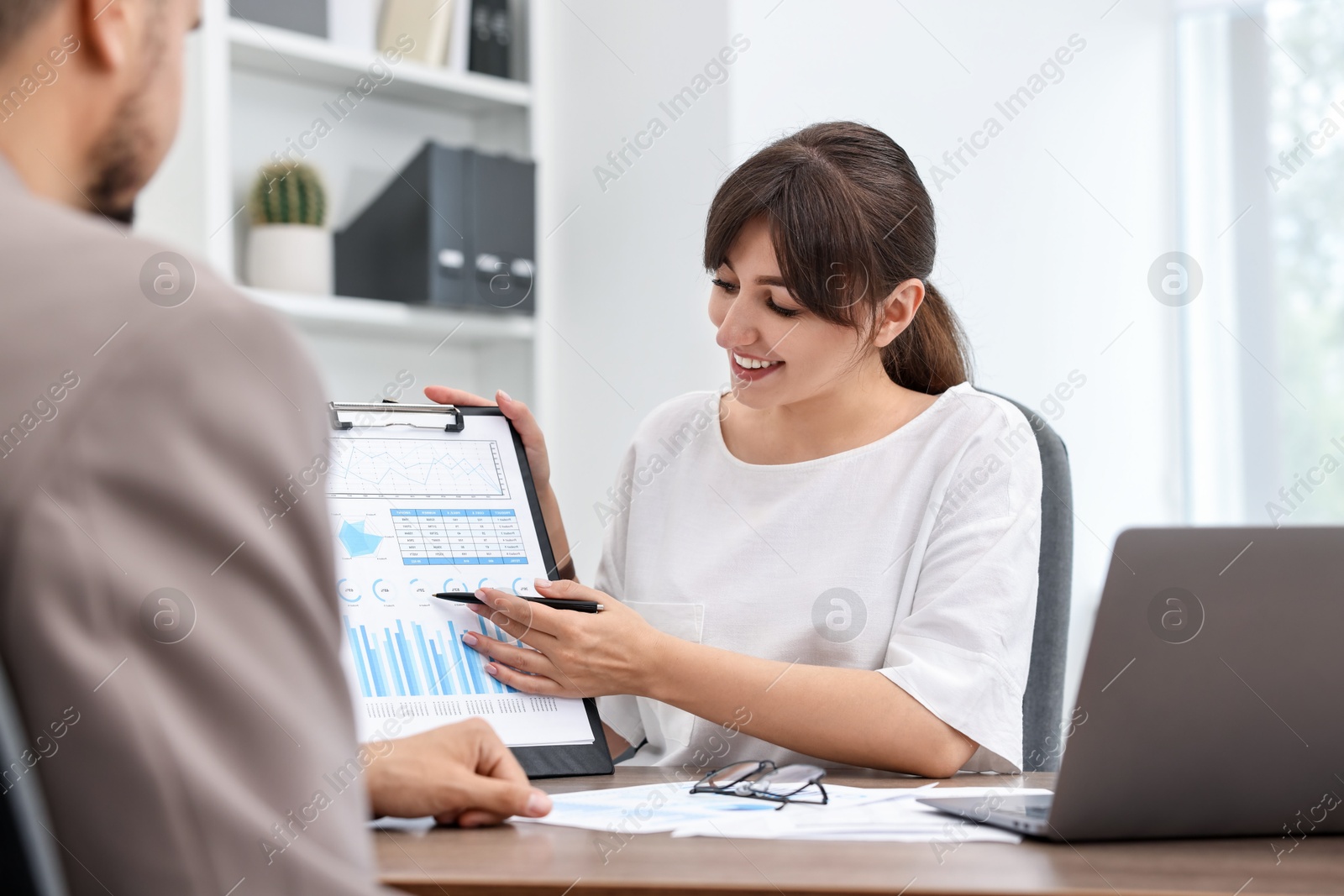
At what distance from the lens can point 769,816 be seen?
3.01 ft

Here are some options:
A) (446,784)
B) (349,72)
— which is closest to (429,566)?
(446,784)

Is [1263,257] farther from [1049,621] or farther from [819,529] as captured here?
[819,529]

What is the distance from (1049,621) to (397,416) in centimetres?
86

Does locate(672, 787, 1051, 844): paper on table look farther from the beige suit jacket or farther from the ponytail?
the ponytail

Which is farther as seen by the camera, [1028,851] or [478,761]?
[478,761]

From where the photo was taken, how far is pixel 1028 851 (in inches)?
31.5

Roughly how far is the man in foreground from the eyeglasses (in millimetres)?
579

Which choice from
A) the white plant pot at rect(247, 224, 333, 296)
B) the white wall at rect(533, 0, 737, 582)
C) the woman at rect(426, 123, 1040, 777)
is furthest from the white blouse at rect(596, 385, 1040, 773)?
the white plant pot at rect(247, 224, 333, 296)

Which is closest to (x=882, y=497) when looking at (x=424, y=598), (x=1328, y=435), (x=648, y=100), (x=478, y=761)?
(x=424, y=598)

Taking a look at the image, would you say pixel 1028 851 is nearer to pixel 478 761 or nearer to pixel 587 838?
pixel 587 838

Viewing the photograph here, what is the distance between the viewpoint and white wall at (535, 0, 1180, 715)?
99.5 inches

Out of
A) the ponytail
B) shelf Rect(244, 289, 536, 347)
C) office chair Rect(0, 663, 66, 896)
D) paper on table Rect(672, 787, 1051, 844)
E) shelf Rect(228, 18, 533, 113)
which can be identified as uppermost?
shelf Rect(228, 18, 533, 113)

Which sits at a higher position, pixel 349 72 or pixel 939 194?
pixel 349 72

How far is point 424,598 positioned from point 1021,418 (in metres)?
0.80
